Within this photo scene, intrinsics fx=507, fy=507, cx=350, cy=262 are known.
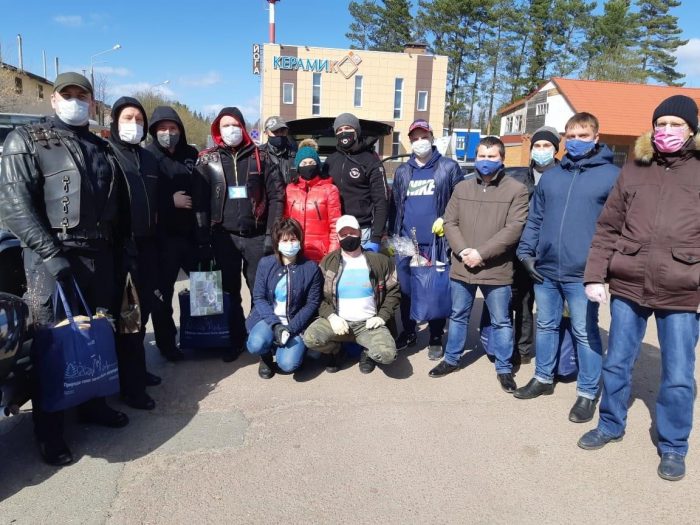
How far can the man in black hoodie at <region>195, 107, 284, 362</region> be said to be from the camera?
442 cm

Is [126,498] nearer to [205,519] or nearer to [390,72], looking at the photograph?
[205,519]

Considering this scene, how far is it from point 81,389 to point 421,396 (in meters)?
2.37

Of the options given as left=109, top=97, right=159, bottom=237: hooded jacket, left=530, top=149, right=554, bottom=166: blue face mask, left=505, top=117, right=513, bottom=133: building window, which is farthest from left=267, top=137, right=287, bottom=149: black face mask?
left=505, top=117, right=513, bottom=133: building window

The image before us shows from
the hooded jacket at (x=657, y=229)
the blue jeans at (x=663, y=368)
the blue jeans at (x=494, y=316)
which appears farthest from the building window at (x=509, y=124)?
the blue jeans at (x=663, y=368)

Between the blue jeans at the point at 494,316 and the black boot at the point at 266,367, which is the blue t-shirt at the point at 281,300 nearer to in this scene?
the black boot at the point at 266,367

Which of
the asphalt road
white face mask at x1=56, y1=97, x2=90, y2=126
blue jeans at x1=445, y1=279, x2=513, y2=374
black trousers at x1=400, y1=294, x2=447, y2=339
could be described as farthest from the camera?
black trousers at x1=400, y1=294, x2=447, y2=339

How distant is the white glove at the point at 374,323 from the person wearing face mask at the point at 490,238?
25.0 inches

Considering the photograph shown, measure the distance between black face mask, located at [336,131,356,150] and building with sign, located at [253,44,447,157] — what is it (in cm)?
2717

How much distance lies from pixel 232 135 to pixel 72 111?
148cm

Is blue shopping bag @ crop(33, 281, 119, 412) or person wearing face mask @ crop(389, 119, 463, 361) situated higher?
person wearing face mask @ crop(389, 119, 463, 361)

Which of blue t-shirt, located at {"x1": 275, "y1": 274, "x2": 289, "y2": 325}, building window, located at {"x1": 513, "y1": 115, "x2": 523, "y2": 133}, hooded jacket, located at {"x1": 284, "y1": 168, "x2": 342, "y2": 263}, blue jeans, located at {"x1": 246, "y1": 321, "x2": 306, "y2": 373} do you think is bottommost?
blue jeans, located at {"x1": 246, "y1": 321, "x2": 306, "y2": 373}

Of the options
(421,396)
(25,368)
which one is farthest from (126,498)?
(421,396)

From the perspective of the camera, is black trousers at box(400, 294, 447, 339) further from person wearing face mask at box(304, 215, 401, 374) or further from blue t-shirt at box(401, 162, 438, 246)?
blue t-shirt at box(401, 162, 438, 246)

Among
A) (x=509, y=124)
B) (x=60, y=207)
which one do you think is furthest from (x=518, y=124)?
(x=60, y=207)
